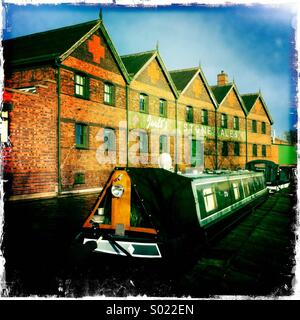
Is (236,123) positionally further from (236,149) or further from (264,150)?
(264,150)

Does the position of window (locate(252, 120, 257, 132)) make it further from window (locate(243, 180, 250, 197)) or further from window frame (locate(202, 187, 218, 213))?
window frame (locate(202, 187, 218, 213))

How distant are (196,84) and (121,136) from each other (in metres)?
9.20

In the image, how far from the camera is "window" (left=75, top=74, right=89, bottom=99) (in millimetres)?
15664

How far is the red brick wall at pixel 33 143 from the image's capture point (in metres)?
12.0

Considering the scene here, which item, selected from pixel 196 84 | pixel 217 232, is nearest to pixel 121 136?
pixel 196 84

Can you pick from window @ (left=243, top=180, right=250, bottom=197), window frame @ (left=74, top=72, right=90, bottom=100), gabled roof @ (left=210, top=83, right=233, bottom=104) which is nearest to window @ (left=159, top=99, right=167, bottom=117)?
window frame @ (left=74, top=72, right=90, bottom=100)

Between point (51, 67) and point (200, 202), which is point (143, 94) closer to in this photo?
point (51, 67)

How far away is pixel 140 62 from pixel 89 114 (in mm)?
5905

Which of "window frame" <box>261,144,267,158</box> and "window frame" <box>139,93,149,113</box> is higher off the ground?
"window frame" <box>139,93,149,113</box>

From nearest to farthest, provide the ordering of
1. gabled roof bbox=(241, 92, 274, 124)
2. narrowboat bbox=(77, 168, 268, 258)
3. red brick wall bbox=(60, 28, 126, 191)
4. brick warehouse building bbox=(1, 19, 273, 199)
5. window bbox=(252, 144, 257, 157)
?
narrowboat bbox=(77, 168, 268, 258)
brick warehouse building bbox=(1, 19, 273, 199)
red brick wall bbox=(60, 28, 126, 191)
window bbox=(252, 144, 257, 157)
gabled roof bbox=(241, 92, 274, 124)

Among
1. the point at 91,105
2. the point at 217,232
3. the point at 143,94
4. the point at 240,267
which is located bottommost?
the point at 240,267

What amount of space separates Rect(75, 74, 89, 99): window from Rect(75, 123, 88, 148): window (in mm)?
1537

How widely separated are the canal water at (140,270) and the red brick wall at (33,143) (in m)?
4.66

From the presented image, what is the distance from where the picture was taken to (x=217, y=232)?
22.8 feet
